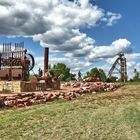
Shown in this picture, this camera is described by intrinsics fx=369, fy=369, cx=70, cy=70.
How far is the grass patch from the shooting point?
10.2 metres

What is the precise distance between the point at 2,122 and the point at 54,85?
45.7 ft

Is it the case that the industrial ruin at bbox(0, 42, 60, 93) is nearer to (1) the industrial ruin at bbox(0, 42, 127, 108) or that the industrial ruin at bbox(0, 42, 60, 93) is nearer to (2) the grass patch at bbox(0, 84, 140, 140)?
(1) the industrial ruin at bbox(0, 42, 127, 108)

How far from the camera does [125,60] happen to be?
42906mm

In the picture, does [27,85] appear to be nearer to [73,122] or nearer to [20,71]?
[20,71]

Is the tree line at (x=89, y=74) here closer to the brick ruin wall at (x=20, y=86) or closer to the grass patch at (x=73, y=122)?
the brick ruin wall at (x=20, y=86)

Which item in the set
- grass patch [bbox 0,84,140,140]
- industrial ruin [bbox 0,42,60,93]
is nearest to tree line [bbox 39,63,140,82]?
industrial ruin [bbox 0,42,60,93]

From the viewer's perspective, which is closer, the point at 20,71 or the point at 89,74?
the point at 20,71

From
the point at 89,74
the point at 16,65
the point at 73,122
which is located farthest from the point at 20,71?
the point at 89,74

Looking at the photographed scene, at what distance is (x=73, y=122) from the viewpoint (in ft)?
37.9

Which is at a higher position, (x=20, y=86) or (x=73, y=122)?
(x=20, y=86)

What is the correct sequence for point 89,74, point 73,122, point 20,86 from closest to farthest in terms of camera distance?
1. point 73,122
2. point 20,86
3. point 89,74

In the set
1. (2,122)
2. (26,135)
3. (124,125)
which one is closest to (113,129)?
(124,125)

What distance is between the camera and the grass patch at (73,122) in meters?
10.2

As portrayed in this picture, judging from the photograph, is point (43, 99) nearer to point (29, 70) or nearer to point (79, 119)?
point (79, 119)
